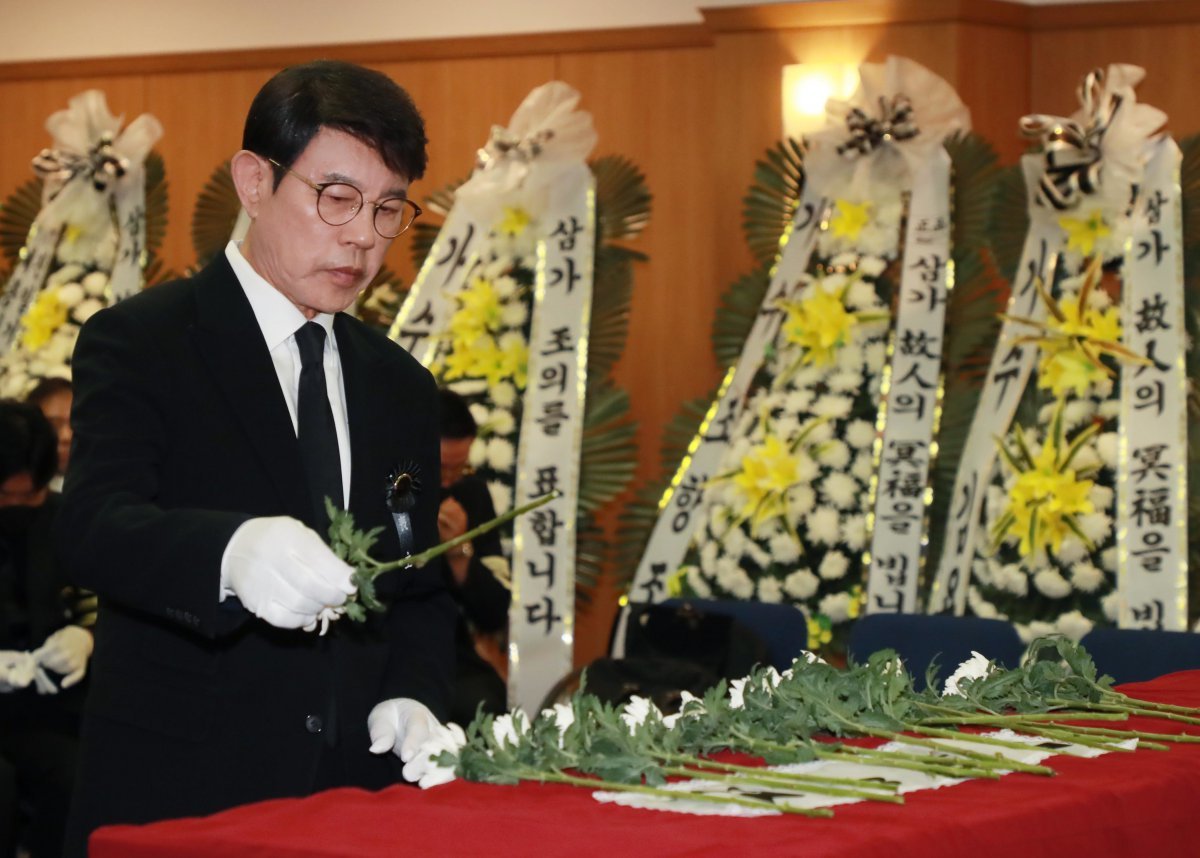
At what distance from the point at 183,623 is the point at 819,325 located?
3.12m

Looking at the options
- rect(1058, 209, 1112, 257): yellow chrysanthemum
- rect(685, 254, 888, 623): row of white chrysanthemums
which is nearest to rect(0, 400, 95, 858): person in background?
rect(685, 254, 888, 623): row of white chrysanthemums

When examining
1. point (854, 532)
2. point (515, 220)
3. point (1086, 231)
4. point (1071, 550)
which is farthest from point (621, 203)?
point (1071, 550)

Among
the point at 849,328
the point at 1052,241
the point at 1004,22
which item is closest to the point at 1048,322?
the point at 1052,241

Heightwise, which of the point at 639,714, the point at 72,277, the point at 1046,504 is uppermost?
the point at 72,277

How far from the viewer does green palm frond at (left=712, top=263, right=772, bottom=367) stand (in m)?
4.95

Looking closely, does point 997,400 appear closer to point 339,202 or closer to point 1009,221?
point 1009,221

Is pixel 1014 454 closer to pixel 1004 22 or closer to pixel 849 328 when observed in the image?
pixel 849 328

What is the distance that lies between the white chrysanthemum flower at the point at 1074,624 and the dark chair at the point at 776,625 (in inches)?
25.1

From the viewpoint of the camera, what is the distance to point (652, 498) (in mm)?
5066

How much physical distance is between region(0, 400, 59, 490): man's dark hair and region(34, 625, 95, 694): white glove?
0.39 meters

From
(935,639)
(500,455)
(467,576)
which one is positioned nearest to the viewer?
(935,639)

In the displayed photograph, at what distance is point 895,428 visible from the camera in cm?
455

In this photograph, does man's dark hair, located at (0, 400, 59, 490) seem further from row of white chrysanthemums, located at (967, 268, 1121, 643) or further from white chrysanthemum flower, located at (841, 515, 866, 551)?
row of white chrysanthemums, located at (967, 268, 1121, 643)

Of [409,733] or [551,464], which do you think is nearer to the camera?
[409,733]
